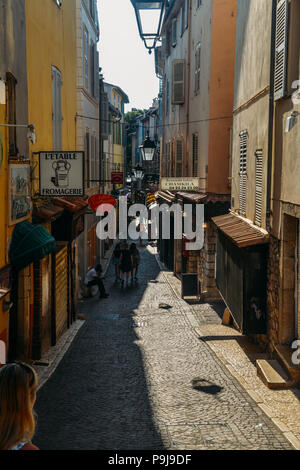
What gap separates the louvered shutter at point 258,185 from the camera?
41.2 ft

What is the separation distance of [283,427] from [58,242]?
8.35 metres

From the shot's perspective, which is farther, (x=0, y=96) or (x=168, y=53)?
(x=168, y=53)

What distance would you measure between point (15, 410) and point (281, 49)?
8.92 metres

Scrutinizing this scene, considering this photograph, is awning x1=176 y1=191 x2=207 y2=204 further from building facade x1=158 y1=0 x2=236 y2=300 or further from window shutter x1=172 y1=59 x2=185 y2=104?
window shutter x1=172 y1=59 x2=185 y2=104

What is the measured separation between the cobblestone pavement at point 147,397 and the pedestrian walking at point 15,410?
174 inches

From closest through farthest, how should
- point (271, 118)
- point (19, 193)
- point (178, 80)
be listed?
point (19, 193)
point (271, 118)
point (178, 80)

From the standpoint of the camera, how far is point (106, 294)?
2145 cm

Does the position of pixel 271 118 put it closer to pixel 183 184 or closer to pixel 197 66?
pixel 183 184

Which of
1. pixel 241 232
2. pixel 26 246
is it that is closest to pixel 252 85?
pixel 241 232

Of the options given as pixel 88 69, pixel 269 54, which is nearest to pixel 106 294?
pixel 88 69

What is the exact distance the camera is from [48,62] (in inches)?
553

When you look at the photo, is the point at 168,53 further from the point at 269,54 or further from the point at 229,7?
the point at 269,54

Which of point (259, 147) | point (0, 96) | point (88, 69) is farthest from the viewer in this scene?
point (88, 69)

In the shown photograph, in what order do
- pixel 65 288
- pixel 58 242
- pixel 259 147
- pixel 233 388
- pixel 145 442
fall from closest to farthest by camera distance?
pixel 145 442 < pixel 233 388 < pixel 259 147 < pixel 58 242 < pixel 65 288
